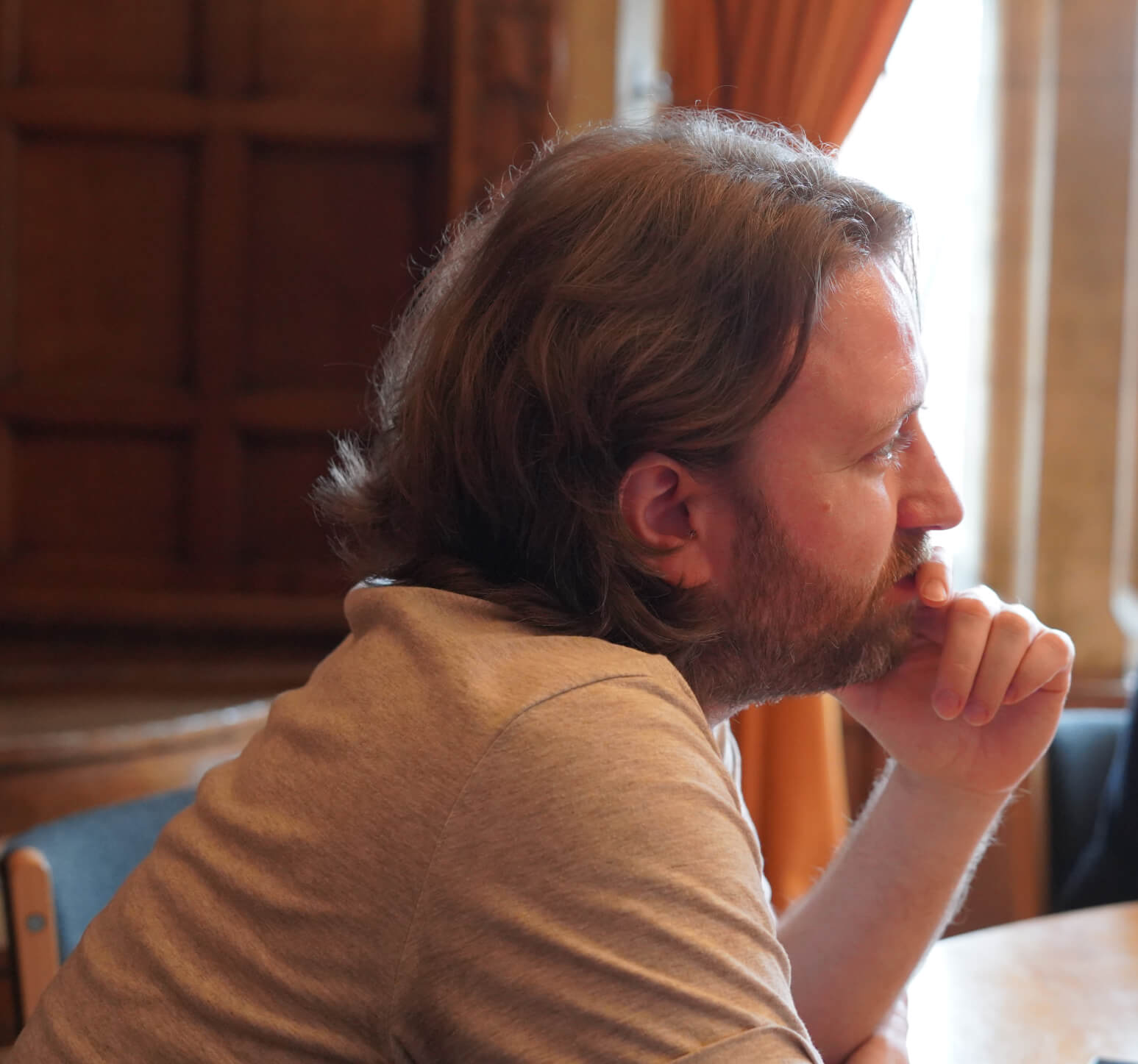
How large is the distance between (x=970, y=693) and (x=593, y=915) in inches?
22.0

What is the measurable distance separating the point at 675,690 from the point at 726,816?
3.6 inches

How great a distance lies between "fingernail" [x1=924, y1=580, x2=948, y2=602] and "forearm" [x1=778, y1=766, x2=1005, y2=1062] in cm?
22

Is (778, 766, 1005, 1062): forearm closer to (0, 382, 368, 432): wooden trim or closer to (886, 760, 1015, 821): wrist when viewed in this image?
(886, 760, 1015, 821): wrist

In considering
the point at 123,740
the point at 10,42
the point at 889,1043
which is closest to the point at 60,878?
the point at 889,1043

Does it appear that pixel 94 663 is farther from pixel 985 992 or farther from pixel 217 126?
pixel 985 992

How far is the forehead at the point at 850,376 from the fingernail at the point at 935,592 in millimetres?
197

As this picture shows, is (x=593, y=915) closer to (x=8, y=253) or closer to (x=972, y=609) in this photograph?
(x=972, y=609)

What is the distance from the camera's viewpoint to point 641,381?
941mm

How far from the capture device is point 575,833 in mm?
704

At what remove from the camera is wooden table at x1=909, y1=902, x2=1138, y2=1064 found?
1.06m

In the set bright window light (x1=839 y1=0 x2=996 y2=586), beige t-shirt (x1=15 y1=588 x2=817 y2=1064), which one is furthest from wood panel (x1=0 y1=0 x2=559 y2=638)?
beige t-shirt (x1=15 y1=588 x2=817 y2=1064)

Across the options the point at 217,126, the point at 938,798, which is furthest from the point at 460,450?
the point at 217,126

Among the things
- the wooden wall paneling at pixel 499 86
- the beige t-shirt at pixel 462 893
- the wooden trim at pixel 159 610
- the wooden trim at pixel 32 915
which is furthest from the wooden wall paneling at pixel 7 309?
the beige t-shirt at pixel 462 893

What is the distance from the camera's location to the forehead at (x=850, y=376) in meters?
0.95
